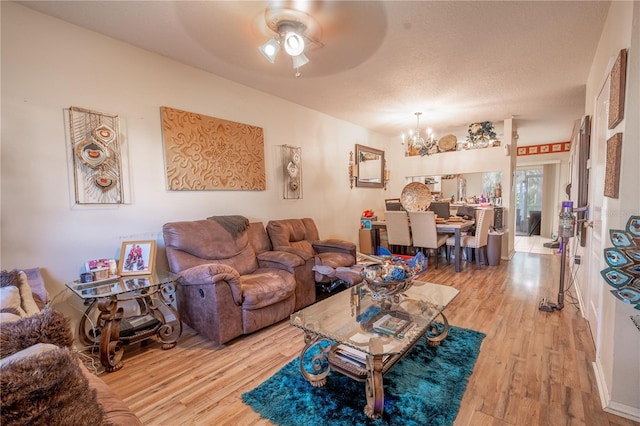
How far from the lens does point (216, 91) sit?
9.95ft

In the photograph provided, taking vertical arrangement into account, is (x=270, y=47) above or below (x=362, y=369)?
above

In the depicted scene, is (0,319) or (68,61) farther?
(68,61)

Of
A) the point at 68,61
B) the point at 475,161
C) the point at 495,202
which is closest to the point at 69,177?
the point at 68,61

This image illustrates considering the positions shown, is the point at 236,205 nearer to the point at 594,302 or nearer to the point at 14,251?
the point at 14,251

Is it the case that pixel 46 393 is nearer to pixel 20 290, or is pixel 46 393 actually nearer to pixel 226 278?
pixel 20 290

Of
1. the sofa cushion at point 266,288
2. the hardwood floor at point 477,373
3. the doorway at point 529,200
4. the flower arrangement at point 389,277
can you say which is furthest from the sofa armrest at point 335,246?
the doorway at point 529,200

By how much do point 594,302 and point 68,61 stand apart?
14.8 feet

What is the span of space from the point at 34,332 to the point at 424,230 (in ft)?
14.1

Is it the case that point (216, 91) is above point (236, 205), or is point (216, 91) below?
above

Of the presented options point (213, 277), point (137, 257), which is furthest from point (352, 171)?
point (137, 257)

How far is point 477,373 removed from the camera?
6.17ft

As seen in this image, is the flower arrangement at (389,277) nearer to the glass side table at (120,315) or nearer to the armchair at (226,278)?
the armchair at (226,278)

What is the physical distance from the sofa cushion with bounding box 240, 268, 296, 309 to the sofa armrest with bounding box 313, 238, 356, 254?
937 millimetres

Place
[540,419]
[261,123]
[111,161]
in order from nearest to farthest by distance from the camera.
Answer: [540,419], [111,161], [261,123]
